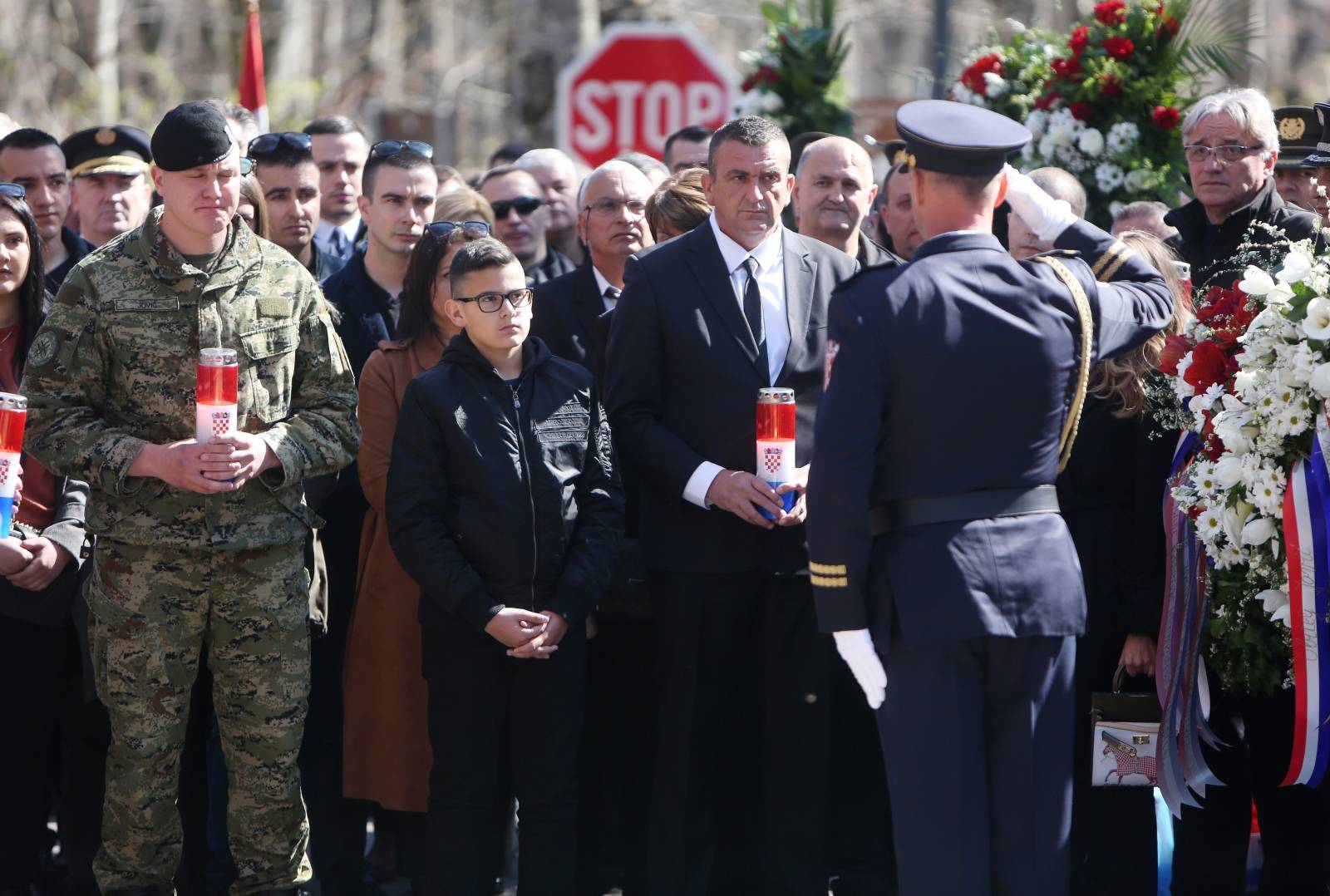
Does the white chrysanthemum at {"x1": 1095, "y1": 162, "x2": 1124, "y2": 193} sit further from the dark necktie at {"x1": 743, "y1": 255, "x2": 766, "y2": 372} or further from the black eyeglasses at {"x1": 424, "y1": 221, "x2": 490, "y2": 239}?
the black eyeglasses at {"x1": 424, "y1": 221, "x2": 490, "y2": 239}

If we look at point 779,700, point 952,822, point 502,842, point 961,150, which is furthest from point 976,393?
point 502,842

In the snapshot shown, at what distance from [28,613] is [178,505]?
2.48 feet

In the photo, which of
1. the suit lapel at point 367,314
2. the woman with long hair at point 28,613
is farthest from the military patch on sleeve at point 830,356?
the woman with long hair at point 28,613

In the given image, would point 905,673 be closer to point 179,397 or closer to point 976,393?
point 976,393

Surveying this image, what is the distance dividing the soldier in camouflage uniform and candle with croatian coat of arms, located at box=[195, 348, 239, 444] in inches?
6.3

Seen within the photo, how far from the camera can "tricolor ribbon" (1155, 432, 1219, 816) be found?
191 inches

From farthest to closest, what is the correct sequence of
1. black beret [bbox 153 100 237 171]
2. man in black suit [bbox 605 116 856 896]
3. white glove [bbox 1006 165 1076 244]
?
man in black suit [bbox 605 116 856 896], black beret [bbox 153 100 237 171], white glove [bbox 1006 165 1076 244]

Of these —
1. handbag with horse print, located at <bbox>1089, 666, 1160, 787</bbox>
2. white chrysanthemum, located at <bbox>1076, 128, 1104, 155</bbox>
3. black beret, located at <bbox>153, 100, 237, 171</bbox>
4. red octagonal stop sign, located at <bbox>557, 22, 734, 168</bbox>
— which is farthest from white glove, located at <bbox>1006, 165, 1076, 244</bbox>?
red octagonal stop sign, located at <bbox>557, 22, 734, 168</bbox>

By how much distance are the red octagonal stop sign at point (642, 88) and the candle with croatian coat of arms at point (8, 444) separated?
5.33 meters

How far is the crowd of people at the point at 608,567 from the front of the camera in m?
4.16

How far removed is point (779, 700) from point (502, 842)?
93cm

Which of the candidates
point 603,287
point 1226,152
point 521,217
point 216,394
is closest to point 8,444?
point 216,394

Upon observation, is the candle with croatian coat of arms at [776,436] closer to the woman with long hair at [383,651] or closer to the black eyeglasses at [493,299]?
the black eyeglasses at [493,299]

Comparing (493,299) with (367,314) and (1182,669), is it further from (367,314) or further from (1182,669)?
(1182,669)
